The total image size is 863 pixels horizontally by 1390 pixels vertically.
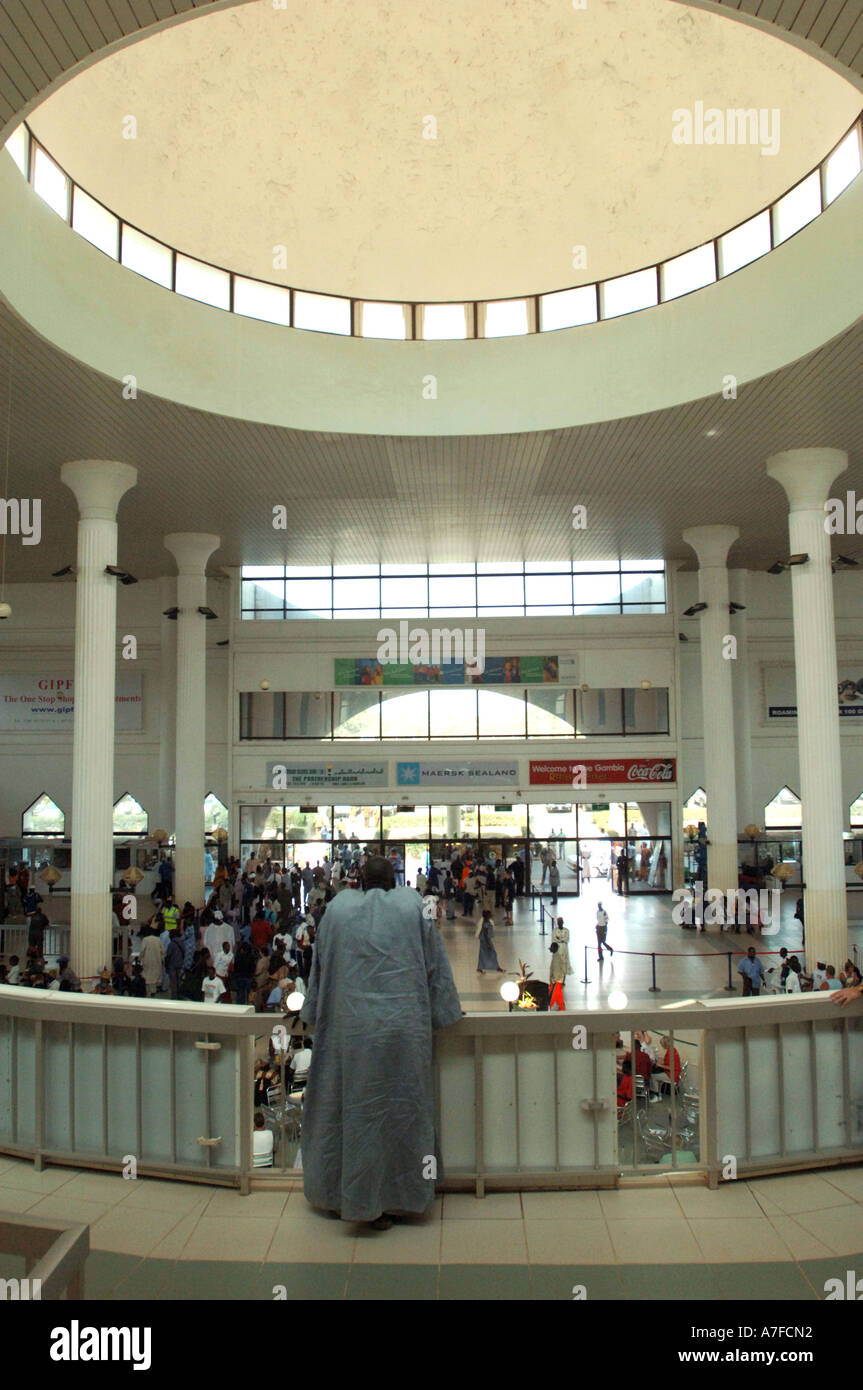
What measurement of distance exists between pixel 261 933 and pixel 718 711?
1243cm

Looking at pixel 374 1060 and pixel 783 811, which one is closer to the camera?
pixel 374 1060

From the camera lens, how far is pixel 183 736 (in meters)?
22.7

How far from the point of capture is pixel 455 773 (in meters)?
27.2

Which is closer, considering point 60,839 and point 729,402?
point 729,402

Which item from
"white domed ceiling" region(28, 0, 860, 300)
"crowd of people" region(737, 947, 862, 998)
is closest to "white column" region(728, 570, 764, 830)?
"crowd of people" region(737, 947, 862, 998)

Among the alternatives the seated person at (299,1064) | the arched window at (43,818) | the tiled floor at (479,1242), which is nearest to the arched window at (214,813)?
the arched window at (43,818)

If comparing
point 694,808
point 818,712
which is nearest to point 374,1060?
point 818,712

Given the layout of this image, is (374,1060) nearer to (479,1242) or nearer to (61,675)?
(479,1242)

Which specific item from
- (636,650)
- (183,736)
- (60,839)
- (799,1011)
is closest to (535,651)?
(636,650)

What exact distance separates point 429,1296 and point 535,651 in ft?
81.6

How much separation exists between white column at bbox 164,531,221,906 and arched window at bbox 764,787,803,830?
16500 mm

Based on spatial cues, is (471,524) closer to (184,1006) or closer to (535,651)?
(535,651)

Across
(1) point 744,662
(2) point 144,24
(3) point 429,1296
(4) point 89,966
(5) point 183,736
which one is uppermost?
(2) point 144,24

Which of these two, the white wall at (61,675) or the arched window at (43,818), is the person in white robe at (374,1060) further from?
the arched window at (43,818)
